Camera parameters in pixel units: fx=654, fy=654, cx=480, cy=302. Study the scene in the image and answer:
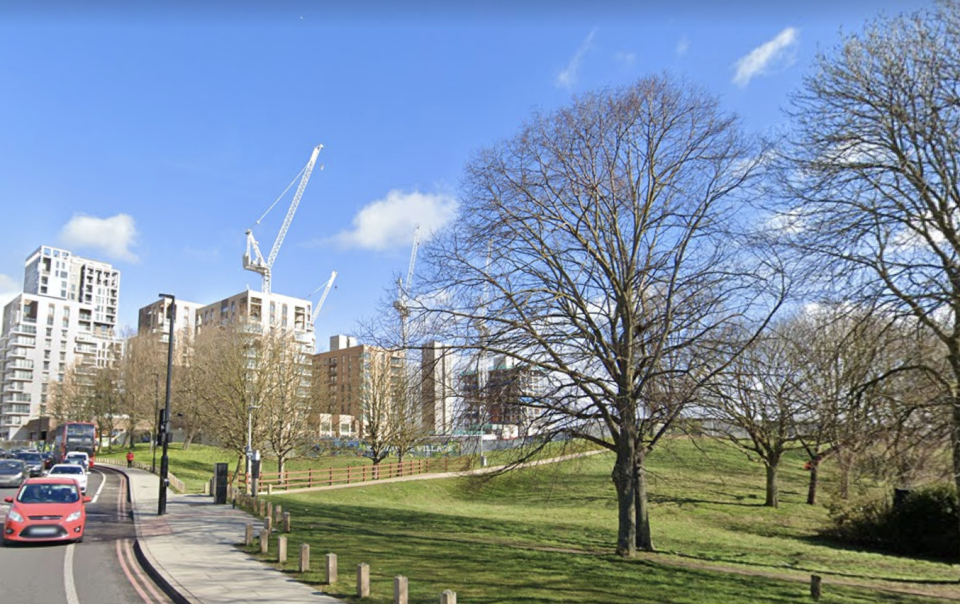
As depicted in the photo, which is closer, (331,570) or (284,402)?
(331,570)

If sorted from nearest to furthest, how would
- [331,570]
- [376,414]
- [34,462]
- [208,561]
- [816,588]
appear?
[331,570]
[816,588]
[208,561]
[34,462]
[376,414]

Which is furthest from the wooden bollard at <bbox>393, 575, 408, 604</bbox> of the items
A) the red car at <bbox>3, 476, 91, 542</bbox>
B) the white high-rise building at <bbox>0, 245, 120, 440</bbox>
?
the white high-rise building at <bbox>0, 245, 120, 440</bbox>

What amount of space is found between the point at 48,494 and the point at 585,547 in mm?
14503

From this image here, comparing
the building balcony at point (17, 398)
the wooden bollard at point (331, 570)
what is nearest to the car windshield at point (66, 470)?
the wooden bollard at point (331, 570)

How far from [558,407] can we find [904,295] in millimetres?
7636

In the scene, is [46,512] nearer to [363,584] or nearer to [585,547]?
[363,584]

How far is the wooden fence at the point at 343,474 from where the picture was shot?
36219 millimetres

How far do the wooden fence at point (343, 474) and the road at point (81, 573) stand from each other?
16.5 m

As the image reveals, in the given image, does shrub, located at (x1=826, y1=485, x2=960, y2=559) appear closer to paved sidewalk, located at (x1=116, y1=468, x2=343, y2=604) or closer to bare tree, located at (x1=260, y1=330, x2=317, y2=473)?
paved sidewalk, located at (x1=116, y1=468, x2=343, y2=604)

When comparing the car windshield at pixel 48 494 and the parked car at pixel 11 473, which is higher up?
the car windshield at pixel 48 494

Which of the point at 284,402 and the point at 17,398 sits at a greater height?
the point at 17,398

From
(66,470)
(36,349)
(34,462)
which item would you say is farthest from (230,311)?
(66,470)

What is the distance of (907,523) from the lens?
22.8 meters

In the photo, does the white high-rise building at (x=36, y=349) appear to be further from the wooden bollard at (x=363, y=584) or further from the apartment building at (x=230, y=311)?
the wooden bollard at (x=363, y=584)
